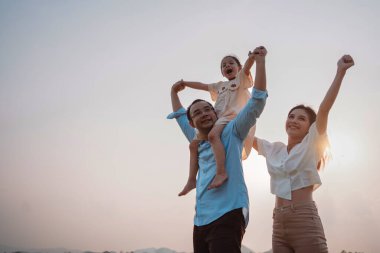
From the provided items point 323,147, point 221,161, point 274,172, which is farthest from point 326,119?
point 221,161

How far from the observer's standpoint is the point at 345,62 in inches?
183

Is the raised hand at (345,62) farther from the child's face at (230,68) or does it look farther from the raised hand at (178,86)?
the raised hand at (178,86)

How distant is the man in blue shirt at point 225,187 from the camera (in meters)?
3.53

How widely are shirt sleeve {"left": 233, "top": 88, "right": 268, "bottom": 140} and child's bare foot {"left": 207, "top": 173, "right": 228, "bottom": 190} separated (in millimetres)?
568

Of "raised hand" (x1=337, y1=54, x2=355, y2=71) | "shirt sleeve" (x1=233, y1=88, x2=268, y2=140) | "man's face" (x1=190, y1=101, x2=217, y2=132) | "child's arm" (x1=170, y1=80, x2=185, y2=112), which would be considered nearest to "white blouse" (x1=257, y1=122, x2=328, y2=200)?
"raised hand" (x1=337, y1=54, x2=355, y2=71)

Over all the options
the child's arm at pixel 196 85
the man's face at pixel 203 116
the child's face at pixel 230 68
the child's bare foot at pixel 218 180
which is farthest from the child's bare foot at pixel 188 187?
the child's face at pixel 230 68

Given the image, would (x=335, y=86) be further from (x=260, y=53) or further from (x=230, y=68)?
(x=230, y=68)

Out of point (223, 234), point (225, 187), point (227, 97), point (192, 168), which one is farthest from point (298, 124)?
point (223, 234)

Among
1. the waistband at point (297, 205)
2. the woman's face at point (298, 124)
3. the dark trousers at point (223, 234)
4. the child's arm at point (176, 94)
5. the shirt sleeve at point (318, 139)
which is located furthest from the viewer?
the child's arm at point (176, 94)

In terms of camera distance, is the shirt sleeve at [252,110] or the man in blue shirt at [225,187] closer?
the man in blue shirt at [225,187]

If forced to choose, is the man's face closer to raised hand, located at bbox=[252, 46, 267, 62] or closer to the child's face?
raised hand, located at bbox=[252, 46, 267, 62]

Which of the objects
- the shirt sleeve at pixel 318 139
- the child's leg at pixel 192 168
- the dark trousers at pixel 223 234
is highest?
the shirt sleeve at pixel 318 139

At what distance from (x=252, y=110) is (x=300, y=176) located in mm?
1259

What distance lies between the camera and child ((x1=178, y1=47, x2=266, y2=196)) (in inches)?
175
